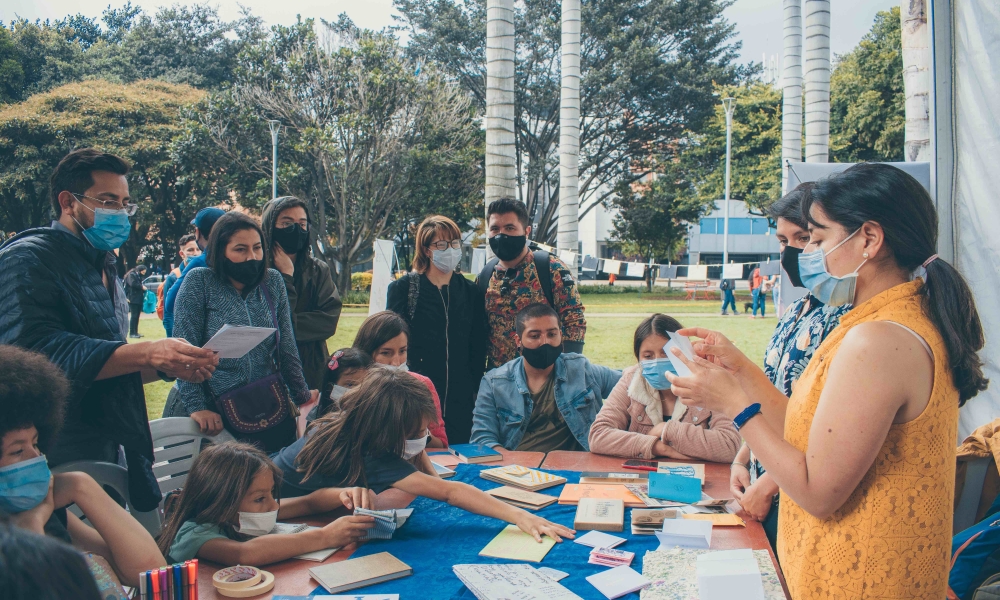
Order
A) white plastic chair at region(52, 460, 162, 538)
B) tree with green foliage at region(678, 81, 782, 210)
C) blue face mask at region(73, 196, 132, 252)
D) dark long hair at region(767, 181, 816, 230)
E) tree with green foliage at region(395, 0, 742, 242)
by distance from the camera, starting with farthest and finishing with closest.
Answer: tree with green foliage at region(678, 81, 782, 210)
tree with green foliage at region(395, 0, 742, 242)
dark long hair at region(767, 181, 816, 230)
blue face mask at region(73, 196, 132, 252)
white plastic chair at region(52, 460, 162, 538)

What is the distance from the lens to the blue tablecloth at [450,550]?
6.31 feet

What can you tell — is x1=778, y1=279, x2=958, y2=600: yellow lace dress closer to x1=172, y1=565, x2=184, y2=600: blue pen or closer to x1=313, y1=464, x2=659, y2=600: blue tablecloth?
x1=313, y1=464, x2=659, y2=600: blue tablecloth

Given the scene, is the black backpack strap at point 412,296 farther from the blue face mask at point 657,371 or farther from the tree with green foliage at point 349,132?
the tree with green foliage at point 349,132

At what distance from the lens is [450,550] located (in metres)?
2.21

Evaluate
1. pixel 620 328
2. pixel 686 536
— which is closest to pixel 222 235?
pixel 686 536

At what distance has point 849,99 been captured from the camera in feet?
74.0

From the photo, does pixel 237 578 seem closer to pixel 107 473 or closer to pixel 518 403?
pixel 107 473

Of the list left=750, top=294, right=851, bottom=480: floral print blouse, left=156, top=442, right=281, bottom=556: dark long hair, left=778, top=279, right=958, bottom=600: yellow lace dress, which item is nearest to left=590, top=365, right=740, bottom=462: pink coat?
left=750, top=294, right=851, bottom=480: floral print blouse

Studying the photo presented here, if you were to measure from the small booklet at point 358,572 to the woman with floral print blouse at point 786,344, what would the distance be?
48.6 inches

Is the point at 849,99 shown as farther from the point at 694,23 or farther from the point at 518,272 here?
the point at 518,272

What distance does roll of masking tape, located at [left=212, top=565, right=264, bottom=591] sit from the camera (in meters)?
1.88

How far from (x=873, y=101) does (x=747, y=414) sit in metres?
23.0

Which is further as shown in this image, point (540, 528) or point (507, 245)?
point (507, 245)

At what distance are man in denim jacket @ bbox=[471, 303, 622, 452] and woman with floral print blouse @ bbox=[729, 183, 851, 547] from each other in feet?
3.57
